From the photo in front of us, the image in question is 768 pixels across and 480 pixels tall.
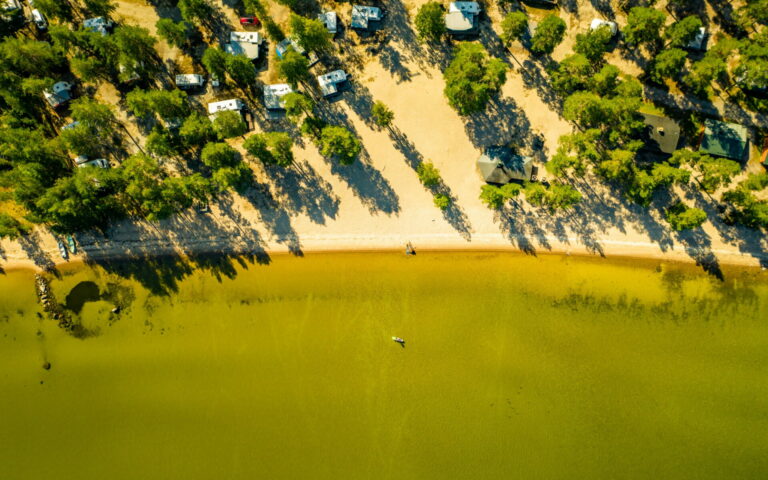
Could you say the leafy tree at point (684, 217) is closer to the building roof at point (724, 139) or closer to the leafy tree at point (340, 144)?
the building roof at point (724, 139)

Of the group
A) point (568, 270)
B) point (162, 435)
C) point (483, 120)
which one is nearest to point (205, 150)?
point (483, 120)

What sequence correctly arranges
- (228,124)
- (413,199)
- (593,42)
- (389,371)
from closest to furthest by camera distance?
(593,42) < (228,124) < (413,199) < (389,371)

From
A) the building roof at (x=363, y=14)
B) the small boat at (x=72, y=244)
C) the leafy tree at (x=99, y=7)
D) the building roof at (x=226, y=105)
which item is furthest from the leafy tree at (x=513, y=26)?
Answer: the small boat at (x=72, y=244)

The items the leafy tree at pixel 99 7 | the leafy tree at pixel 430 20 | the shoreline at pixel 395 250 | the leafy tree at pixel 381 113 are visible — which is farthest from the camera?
the shoreline at pixel 395 250

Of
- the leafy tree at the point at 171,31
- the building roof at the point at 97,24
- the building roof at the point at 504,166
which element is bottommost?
the building roof at the point at 504,166

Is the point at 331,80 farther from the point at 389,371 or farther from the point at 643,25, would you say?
the point at 389,371

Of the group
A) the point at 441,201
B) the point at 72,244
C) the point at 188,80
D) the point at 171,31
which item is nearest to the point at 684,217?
the point at 441,201
